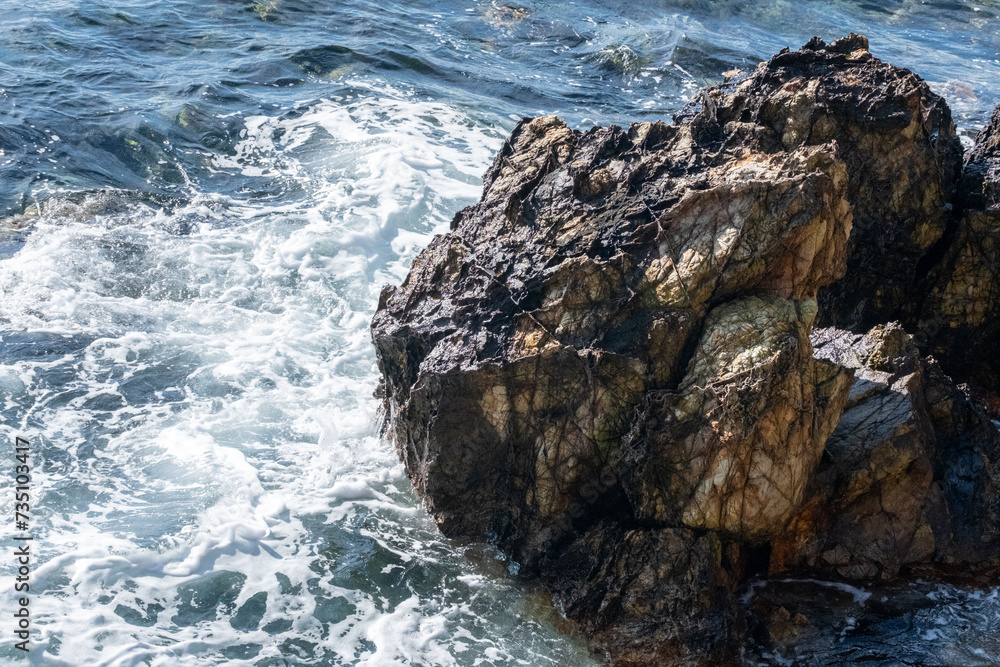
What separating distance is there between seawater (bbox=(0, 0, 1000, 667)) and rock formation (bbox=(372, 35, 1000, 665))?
0.44m

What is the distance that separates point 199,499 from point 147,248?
4110 millimetres

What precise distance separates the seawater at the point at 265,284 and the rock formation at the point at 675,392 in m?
0.44

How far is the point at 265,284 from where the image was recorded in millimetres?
9234

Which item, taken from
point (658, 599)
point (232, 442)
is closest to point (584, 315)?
point (658, 599)

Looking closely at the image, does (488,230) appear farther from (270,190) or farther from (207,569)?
(270,190)

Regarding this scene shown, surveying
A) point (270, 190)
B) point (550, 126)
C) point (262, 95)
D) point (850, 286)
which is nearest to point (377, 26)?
point (262, 95)

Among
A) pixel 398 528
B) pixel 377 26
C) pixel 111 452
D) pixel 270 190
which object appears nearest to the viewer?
pixel 398 528

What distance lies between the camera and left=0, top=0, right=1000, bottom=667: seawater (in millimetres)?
5432

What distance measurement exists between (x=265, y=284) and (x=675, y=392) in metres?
5.40

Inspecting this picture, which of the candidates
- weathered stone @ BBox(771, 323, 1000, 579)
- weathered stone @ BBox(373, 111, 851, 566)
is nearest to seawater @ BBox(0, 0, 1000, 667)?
weathered stone @ BBox(771, 323, 1000, 579)

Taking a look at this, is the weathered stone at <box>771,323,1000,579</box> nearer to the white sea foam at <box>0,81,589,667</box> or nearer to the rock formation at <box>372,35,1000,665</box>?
the rock formation at <box>372,35,1000,665</box>

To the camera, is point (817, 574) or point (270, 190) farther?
A: point (270, 190)

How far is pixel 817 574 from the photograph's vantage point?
570 centimetres

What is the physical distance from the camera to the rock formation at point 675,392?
5254mm
